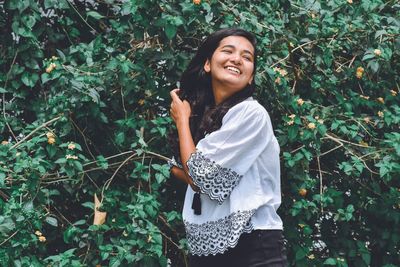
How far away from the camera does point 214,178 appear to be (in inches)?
125

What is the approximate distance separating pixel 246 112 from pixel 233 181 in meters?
0.23

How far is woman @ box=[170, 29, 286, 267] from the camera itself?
123 inches

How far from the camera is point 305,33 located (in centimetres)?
497

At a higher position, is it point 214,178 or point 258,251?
point 214,178

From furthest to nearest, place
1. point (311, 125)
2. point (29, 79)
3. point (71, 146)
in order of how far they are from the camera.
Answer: point (29, 79) → point (311, 125) → point (71, 146)

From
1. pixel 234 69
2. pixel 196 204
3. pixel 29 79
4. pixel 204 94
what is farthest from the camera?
pixel 29 79

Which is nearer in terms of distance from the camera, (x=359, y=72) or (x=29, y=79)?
(x=29, y=79)

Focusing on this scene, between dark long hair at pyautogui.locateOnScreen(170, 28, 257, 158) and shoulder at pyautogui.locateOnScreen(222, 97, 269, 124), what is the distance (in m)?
0.04

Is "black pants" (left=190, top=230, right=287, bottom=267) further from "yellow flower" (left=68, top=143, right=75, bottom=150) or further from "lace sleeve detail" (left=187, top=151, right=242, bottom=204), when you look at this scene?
"yellow flower" (left=68, top=143, right=75, bottom=150)

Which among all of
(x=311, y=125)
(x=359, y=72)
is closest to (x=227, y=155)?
(x=311, y=125)

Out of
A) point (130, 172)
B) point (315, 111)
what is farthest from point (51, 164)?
point (315, 111)

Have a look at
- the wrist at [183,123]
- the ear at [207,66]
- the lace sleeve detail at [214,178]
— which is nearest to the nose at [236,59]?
the ear at [207,66]

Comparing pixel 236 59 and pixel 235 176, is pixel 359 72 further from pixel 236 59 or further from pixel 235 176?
pixel 235 176

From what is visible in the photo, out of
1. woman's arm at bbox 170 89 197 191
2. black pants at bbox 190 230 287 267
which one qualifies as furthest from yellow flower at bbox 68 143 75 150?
black pants at bbox 190 230 287 267
